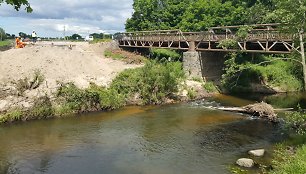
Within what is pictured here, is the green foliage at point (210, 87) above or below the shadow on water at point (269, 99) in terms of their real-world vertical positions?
above

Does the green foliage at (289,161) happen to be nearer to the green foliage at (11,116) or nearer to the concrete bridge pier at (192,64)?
the green foliage at (11,116)

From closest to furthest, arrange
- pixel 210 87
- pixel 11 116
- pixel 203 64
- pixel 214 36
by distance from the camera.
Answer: pixel 11 116 < pixel 214 36 < pixel 210 87 < pixel 203 64

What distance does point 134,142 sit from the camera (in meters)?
26.0

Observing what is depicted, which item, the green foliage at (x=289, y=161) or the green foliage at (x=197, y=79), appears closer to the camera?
the green foliage at (x=289, y=161)

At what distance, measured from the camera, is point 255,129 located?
28.8 metres

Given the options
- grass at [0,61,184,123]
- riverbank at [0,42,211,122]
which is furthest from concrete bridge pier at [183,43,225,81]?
grass at [0,61,184,123]

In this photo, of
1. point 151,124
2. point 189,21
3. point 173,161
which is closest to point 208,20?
point 189,21

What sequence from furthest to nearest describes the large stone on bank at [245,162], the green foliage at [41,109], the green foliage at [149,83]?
the green foliage at [149,83], the green foliage at [41,109], the large stone on bank at [245,162]

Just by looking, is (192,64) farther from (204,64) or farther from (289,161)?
(289,161)

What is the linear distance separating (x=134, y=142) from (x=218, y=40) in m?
22.4

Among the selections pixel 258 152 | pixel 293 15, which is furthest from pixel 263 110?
pixel 293 15

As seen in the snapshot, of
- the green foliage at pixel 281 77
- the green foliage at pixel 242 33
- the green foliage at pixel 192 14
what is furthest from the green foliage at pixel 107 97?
the green foliage at pixel 192 14

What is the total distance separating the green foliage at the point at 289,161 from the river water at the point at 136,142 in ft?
2.99

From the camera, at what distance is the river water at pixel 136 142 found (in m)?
21.3
